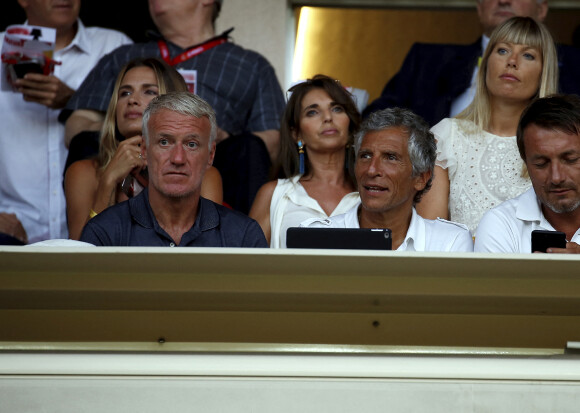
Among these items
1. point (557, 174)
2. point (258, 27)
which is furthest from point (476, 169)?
point (258, 27)

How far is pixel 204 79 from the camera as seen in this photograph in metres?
4.54

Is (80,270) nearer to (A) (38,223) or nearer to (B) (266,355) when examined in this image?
(B) (266,355)

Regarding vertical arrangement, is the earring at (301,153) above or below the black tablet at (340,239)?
above

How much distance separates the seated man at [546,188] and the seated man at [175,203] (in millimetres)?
794

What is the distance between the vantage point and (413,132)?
3.43m

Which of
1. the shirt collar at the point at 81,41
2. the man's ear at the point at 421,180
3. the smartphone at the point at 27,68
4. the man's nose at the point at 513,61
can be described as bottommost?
the man's ear at the point at 421,180

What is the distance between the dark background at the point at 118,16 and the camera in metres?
5.43

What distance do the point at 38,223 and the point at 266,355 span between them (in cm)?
318

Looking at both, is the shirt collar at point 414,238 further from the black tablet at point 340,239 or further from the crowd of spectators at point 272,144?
the black tablet at point 340,239

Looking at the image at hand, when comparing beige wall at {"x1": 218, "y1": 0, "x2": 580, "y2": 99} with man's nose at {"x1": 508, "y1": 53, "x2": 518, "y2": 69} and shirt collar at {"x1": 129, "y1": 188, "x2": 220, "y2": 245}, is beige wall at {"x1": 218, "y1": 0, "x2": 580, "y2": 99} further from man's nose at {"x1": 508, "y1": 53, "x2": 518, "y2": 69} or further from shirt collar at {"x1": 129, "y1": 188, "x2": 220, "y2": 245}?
shirt collar at {"x1": 129, "y1": 188, "x2": 220, "y2": 245}

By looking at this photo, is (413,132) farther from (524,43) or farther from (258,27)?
(258,27)

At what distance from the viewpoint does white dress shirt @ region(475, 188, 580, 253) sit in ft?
Answer: 10.3

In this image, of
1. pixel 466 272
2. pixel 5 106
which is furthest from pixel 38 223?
pixel 466 272

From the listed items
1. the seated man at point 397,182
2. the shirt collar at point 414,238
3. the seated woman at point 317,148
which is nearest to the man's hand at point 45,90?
the seated woman at point 317,148
